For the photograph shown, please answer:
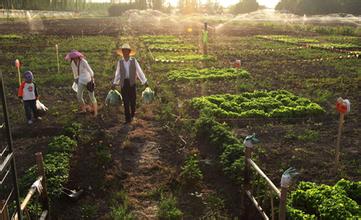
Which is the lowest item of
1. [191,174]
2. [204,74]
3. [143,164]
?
[143,164]

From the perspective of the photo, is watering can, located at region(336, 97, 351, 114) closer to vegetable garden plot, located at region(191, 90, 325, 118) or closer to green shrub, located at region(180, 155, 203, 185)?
green shrub, located at region(180, 155, 203, 185)

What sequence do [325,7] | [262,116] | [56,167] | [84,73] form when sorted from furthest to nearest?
[325,7] → [262,116] → [84,73] → [56,167]

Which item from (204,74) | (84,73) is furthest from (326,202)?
(204,74)

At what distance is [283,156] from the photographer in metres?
8.65

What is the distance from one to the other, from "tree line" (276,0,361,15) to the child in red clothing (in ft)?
226

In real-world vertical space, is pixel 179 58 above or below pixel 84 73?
below

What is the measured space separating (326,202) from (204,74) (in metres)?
12.3

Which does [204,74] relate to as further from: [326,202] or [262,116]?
[326,202]

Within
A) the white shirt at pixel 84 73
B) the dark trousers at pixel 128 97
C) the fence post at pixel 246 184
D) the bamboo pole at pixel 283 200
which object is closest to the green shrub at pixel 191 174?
the fence post at pixel 246 184

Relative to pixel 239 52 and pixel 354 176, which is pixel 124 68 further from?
pixel 239 52

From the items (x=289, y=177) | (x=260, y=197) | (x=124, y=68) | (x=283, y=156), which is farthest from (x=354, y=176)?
(x=124, y=68)

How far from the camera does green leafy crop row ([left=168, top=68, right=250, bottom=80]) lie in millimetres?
17000

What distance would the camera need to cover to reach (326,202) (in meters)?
6.00

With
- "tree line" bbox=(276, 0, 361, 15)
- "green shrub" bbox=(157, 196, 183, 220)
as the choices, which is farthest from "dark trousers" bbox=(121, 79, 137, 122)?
"tree line" bbox=(276, 0, 361, 15)
